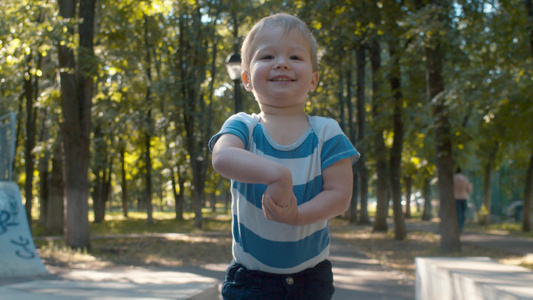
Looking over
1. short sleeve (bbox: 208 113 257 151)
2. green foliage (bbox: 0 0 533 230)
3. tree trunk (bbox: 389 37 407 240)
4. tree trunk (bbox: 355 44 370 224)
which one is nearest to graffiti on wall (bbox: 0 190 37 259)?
green foliage (bbox: 0 0 533 230)

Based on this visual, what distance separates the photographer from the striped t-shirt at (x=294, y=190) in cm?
212

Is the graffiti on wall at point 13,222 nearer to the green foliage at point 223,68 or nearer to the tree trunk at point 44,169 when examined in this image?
the green foliage at point 223,68

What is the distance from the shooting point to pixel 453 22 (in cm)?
1224

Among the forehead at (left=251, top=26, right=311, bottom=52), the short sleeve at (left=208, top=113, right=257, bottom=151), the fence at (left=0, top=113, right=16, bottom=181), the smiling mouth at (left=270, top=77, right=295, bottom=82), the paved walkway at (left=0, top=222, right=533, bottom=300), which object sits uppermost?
the fence at (left=0, top=113, right=16, bottom=181)

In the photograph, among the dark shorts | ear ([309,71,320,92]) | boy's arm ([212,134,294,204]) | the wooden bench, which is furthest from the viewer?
the wooden bench

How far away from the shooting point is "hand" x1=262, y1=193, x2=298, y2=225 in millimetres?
1706

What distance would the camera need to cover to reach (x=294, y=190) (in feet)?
6.89

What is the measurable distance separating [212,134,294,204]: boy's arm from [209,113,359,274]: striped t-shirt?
0.90 feet

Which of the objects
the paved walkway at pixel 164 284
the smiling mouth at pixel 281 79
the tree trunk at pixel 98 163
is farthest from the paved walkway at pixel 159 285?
the tree trunk at pixel 98 163

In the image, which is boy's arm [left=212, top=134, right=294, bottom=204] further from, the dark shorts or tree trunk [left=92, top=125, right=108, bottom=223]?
tree trunk [left=92, top=125, right=108, bottom=223]

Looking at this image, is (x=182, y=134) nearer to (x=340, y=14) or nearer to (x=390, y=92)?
(x=390, y=92)

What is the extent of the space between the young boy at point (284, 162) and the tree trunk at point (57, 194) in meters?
18.1

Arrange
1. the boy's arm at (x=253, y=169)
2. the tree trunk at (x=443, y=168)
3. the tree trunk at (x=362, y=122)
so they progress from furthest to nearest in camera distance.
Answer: the tree trunk at (x=362, y=122) → the tree trunk at (x=443, y=168) → the boy's arm at (x=253, y=169)

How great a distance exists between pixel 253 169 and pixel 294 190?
1.38 feet
